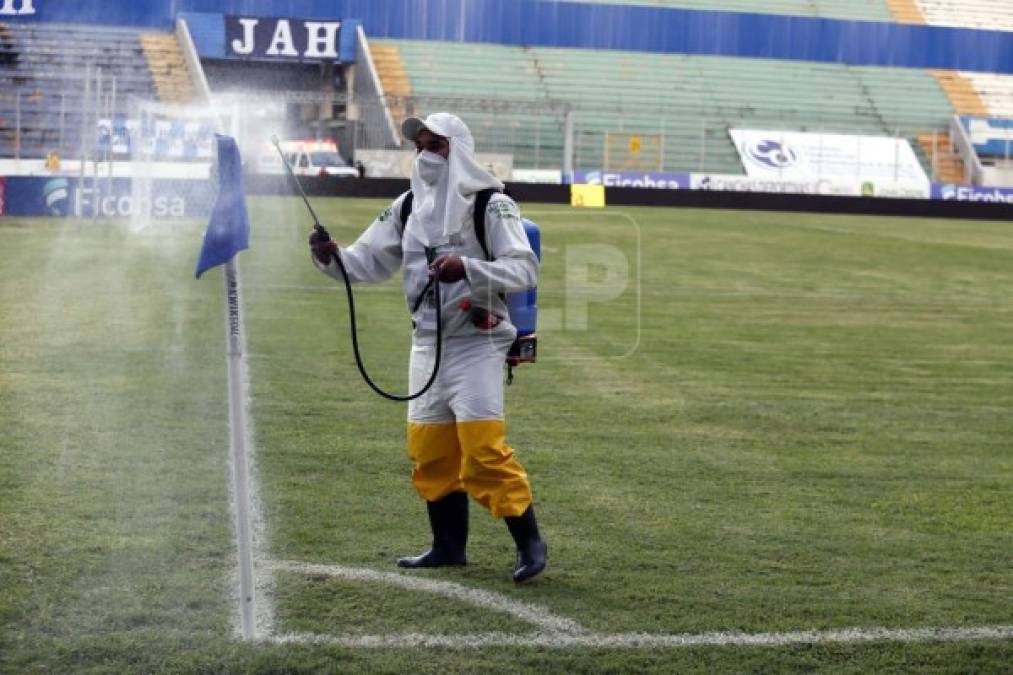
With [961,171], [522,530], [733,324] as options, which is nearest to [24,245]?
[733,324]

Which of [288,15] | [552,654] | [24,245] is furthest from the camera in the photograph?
[288,15]

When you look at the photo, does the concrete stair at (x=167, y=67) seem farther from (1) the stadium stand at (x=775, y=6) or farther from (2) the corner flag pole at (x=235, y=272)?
(2) the corner flag pole at (x=235, y=272)

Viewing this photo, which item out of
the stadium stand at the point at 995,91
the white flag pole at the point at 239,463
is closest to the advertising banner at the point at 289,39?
the stadium stand at the point at 995,91

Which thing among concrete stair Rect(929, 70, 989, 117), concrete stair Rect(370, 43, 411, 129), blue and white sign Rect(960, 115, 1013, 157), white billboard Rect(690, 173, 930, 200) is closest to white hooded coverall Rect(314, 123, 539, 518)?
white billboard Rect(690, 173, 930, 200)

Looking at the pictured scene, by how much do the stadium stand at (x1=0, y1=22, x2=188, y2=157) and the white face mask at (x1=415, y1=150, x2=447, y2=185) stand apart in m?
19.5

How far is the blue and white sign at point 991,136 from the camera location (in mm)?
53781

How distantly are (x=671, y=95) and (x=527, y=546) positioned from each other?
48.1m

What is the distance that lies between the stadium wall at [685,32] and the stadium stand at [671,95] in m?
0.46

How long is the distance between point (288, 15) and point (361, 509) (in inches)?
1650

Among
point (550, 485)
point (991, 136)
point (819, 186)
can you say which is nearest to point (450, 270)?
point (550, 485)

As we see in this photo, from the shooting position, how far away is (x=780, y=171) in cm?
4994

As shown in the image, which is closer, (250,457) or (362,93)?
(250,457)

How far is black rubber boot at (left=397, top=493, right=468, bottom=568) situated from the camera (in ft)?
22.8

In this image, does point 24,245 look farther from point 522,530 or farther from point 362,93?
point 362,93
